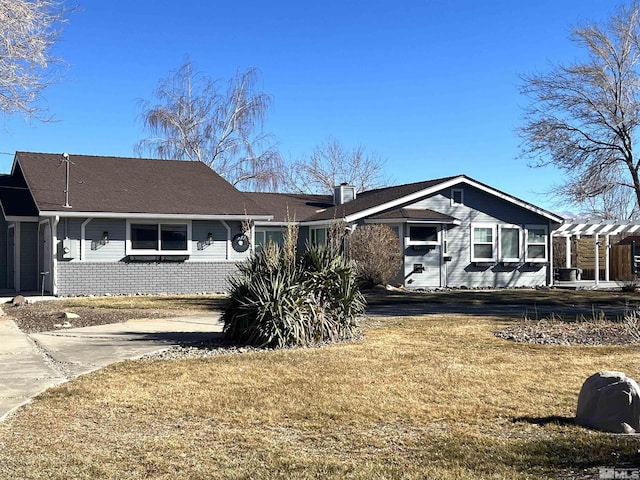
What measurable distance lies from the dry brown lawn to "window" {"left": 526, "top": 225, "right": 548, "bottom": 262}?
704 inches

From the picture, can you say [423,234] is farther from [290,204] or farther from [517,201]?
[290,204]

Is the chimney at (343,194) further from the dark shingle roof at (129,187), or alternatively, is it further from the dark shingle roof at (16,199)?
the dark shingle roof at (16,199)

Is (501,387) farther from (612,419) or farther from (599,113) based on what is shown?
(599,113)

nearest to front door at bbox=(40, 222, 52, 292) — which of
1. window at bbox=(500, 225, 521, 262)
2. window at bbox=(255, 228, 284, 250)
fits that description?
window at bbox=(255, 228, 284, 250)

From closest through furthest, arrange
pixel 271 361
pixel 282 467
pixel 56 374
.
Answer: pixel 282 467
pixel 56 374
pixel 271 361

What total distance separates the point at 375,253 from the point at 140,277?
7.73 m

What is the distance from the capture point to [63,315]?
46.4 feet

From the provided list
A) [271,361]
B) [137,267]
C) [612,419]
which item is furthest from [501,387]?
[137,267]

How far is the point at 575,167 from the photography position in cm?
2830

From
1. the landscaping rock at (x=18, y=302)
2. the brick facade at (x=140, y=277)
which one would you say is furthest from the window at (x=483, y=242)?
the landscaping rock at (x=18, y=302)

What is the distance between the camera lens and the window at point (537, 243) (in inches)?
1068

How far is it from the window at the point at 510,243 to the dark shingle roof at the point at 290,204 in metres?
7.66

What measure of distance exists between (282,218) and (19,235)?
9.62 meters

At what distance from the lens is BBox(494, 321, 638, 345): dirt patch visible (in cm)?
1109
